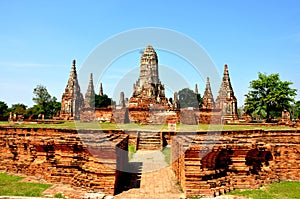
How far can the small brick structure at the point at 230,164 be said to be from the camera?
606 centimetres

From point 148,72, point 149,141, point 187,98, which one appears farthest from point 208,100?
point 187,98

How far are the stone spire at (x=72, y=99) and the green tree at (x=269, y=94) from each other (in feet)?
73.9

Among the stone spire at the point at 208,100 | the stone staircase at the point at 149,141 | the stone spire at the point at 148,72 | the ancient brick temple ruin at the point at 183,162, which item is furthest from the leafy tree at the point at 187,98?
the ancient brick temple ruin at the point at 183,162

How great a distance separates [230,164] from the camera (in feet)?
23.1

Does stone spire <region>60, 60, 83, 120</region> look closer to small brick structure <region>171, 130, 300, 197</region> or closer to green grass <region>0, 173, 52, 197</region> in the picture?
green grass <region>0, 173, 52, 197</region>

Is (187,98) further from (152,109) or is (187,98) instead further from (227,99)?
(152,109)

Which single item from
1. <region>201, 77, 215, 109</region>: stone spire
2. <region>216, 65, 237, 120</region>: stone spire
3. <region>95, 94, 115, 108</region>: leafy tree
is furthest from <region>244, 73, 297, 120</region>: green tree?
<region>95, 94, 115, 108</region>: leafy tree

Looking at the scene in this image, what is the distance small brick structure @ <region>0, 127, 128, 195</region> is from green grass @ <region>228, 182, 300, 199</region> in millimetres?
2878

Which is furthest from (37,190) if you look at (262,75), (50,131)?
(262,75)

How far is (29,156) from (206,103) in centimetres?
3296

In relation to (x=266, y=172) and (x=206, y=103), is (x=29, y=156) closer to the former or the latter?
(x=266, y=172)

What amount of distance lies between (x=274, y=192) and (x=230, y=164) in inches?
46.6

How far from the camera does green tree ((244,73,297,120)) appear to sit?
27.8 metres

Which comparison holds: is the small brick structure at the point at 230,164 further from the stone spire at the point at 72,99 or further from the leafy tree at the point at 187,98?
the leafy tree at the point at 187,98
